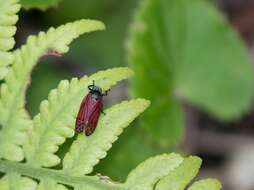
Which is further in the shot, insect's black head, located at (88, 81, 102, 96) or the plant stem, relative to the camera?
insect's black head, located at (88, 81, 102, 96)

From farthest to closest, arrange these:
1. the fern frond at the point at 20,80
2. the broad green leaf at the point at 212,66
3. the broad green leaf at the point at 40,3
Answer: the broad green leaf at the point at 212,66 < the broad green leaf at the point at 40,3 < the fern frond at the point at 20,80

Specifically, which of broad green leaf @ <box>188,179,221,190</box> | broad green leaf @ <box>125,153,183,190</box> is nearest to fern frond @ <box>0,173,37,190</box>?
broad green leaf @ <box>125,153,183,190</box>

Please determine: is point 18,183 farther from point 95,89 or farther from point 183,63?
point 183,63

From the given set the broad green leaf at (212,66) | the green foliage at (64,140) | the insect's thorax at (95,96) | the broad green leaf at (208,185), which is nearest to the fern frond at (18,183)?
the green foliage at (64,140)

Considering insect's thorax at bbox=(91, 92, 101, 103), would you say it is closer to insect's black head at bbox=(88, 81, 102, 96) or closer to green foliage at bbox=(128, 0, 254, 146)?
insect's black head at bbox=(88, 81, 102, 96)

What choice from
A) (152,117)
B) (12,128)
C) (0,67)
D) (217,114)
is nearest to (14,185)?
(12,128)

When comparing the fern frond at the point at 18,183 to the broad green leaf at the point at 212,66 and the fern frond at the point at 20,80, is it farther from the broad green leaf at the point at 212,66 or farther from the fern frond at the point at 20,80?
the broad green leaf at the point at 212,66
